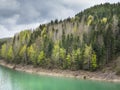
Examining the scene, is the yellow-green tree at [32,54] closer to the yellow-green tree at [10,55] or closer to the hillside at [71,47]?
the hillside at [71,47]

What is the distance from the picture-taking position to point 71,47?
128 m

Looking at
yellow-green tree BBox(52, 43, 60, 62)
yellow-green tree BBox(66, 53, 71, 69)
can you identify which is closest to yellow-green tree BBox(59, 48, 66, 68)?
yellow-green tree BBox(52, 43, 60, 62)

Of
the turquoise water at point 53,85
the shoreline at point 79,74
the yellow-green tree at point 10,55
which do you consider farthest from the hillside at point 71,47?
the turquoise water at point 53,85

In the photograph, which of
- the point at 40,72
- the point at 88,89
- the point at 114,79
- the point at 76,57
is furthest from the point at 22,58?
the point at 88,89

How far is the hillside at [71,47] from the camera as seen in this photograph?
4631 inches

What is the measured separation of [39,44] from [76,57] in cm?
3679

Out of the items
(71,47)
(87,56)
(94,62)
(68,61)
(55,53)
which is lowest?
(94,62)

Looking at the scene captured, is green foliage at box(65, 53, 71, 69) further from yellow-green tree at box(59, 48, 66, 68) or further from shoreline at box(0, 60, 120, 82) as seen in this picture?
shoreline at box(0, 60, 120, 82)

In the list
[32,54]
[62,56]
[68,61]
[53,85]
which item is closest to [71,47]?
[62,56]

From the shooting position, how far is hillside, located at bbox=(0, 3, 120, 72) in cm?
11762

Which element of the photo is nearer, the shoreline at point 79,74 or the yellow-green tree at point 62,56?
the shoreline at point 79,74

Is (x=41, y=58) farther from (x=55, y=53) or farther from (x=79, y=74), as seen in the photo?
(x=79, y=74)

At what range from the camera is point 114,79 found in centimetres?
10062

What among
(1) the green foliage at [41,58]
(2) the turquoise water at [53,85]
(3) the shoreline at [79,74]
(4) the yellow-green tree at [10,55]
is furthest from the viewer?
(4) the yellow-green tree at [10,55]
